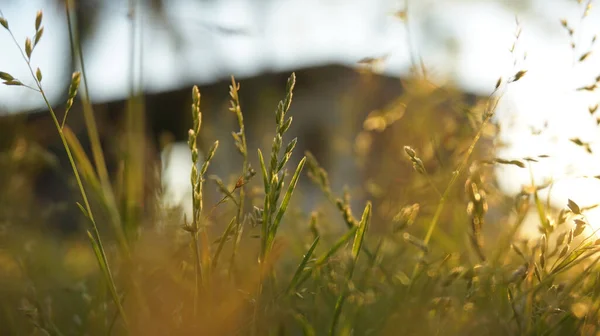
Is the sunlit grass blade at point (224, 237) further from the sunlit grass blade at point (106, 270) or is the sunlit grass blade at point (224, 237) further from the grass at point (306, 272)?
the sunlit grass blade at point (106, 270)

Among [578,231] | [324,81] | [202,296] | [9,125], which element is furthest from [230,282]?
[324,81]

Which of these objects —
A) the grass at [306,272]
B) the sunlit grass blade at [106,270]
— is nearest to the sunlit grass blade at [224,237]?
the grass at [306,272]

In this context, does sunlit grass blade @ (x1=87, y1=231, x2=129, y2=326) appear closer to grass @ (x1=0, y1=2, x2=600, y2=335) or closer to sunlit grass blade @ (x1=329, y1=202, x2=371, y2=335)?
grass @ (x1=0, y1=2, x2=600, y2=335)

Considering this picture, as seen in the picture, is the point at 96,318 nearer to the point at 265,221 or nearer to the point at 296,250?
the point at 265,221

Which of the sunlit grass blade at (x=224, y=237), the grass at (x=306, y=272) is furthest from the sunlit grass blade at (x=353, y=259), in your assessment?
the sunlit grass blade at (x=224, y=237)

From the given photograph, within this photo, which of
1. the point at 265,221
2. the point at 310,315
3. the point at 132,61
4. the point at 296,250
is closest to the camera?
the point at 265,221

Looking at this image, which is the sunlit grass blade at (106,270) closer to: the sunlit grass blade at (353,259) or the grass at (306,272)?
the grass at (306,272)

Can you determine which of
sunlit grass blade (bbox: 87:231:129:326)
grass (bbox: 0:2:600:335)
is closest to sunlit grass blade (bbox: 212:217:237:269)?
grass (bbox: 0:2:600:335)

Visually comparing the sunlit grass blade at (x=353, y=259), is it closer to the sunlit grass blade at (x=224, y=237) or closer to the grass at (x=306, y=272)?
the grass at (x=306, y=272)

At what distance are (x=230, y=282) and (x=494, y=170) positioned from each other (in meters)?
0.70

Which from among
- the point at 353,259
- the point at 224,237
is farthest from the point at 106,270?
the point at 353,259

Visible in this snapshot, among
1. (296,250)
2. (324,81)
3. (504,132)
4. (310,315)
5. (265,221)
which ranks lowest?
(324,81)

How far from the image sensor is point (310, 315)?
925mm

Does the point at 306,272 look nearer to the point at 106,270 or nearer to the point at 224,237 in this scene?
the point at 224,237
